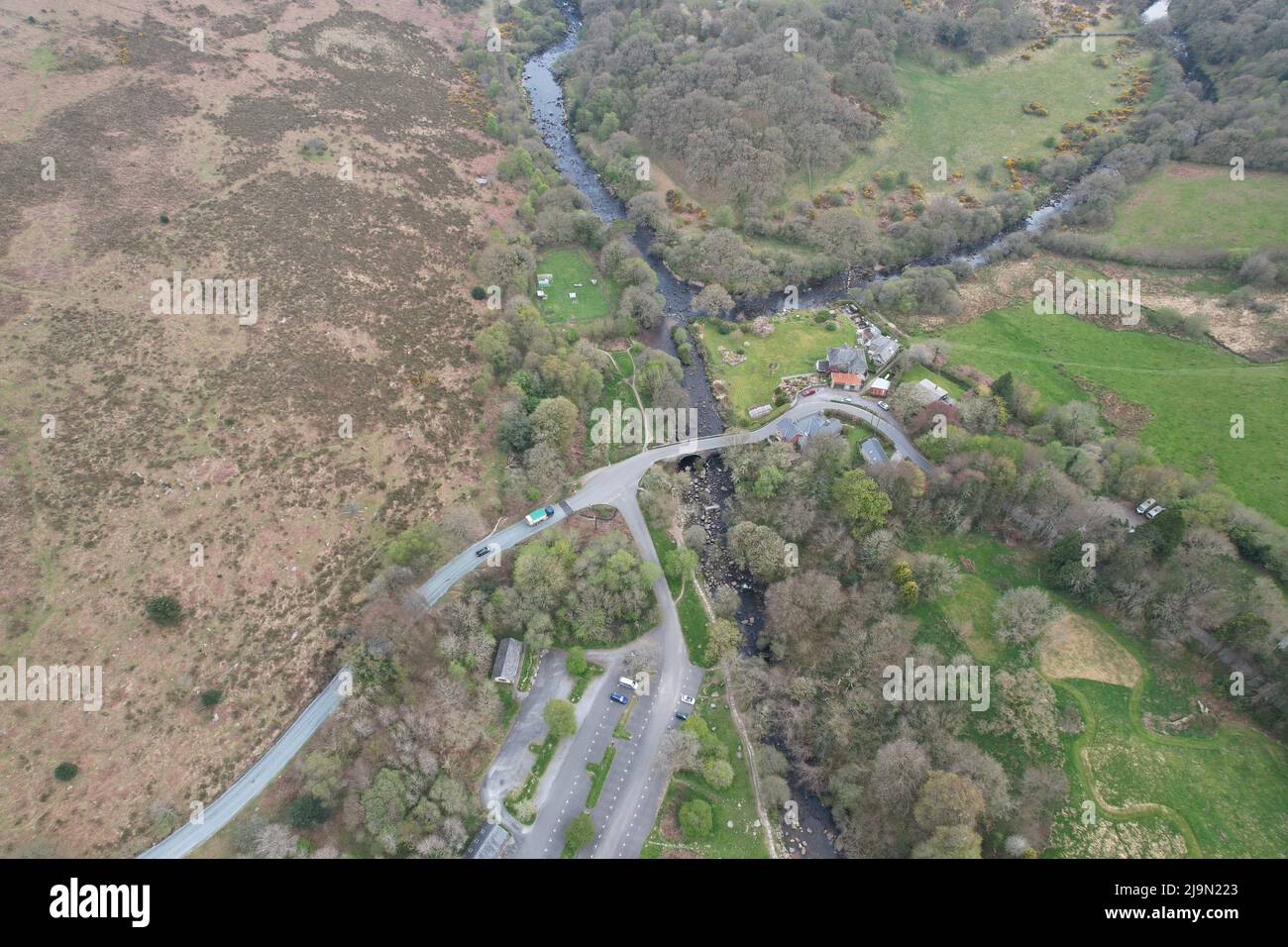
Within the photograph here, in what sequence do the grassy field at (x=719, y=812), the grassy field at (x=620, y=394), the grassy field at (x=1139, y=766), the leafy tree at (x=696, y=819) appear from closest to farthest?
1. the grassy field at (x=1139, y=766)
2. the leafy tree at (x=696, y=819)
3. the grassy field at (x=719, y=812)
4. the grassy field at (x=620, y=394)

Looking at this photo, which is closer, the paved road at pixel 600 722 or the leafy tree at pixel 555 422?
the paved road at pixel 600 722

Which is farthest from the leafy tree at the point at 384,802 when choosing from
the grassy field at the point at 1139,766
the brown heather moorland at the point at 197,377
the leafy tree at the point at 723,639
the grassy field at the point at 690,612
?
the grassy field at the point at 1139,766

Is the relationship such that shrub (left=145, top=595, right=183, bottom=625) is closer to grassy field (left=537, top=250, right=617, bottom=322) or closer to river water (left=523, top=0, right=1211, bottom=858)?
river water (left=523, top=0, right=1211, bottom=858)

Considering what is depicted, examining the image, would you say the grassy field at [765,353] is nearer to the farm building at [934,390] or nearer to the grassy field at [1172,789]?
the farm building at [934,390]

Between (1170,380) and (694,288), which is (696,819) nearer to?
(694,288)

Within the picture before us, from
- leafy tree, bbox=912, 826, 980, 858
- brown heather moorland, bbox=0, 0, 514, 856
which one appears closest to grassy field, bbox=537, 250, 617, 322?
brown heather moorland, bbox=0, 0, 514, 856

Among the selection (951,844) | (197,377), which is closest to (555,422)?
(197,377)

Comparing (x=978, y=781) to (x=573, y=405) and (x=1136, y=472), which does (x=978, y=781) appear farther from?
(x=573, y=405)

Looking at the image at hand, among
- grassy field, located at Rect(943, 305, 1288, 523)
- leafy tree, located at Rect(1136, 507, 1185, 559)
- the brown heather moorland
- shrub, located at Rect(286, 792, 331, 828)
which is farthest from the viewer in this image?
grassy field, located at Rect(943, 305, 1288, 523)
